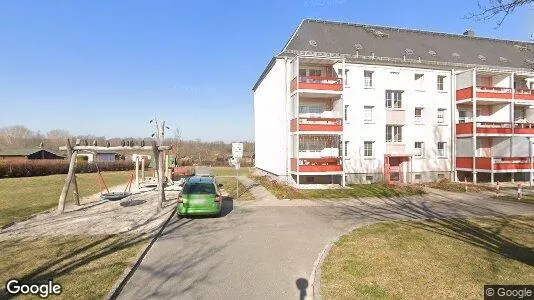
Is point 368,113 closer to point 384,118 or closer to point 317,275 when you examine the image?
point 384,118

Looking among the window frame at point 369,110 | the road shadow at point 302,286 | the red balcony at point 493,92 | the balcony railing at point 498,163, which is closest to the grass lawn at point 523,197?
the balcony railing at point 498,163

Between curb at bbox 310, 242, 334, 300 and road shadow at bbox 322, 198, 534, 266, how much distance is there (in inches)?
164

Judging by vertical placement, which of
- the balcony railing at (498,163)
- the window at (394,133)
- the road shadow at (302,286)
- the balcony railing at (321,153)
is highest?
the window at (394,133)

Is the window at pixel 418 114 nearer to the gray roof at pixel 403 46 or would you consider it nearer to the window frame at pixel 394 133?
the window frame at pixel 394 133

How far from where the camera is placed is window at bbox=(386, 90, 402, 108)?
2720cm

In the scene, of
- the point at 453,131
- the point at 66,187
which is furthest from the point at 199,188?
the point at 453,131

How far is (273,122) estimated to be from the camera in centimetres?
2934

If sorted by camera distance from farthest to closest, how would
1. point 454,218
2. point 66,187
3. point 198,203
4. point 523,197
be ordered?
1. point 523,197
2. point 66,187
3. point 454,218
4. point 198,203

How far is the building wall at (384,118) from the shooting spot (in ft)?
85.4

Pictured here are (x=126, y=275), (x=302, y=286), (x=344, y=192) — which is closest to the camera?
(x=302, y=286)

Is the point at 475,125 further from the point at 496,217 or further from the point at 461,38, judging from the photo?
the point at 496,217

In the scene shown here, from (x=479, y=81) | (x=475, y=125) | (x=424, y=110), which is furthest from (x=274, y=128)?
(x=479, y=81)

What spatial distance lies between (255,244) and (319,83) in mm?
16689

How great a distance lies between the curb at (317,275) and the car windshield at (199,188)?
5.66m
